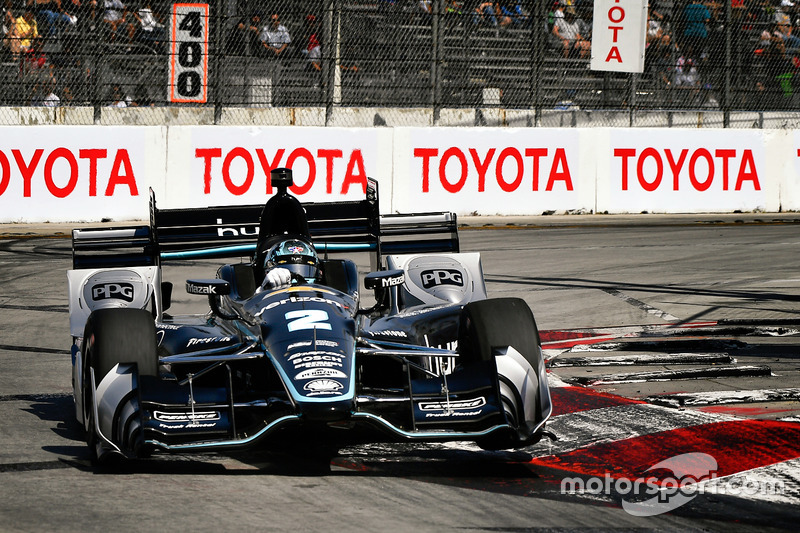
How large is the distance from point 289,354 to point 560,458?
57.2 inches

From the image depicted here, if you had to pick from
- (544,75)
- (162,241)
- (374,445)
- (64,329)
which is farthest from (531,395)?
(544,75)

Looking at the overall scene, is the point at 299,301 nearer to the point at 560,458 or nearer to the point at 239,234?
the point at 560,458

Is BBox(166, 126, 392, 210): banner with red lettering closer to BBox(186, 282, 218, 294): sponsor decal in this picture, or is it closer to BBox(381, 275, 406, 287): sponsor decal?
BBox(381, 275, 406, 287): sponsor decal

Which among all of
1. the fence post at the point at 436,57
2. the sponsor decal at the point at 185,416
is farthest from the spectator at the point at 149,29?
the sponsor decal at the point at 185,416

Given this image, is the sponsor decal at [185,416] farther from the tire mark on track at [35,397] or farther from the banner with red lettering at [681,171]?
the banner with red lettering at [681,171]

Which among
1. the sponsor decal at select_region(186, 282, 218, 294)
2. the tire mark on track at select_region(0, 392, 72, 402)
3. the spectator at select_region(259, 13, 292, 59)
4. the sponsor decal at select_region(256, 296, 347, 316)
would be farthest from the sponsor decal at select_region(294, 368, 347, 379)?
the spectator at select_region(259, 13, 292, 59)

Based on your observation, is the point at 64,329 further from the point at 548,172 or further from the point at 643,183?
the point at 643,183

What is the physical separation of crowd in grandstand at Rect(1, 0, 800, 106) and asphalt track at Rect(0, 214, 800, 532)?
21.2 feet

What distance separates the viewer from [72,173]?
53.4 feet

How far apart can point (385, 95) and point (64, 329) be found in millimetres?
9102

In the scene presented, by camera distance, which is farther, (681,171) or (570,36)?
(570,36)

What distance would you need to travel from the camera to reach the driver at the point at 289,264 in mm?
6887

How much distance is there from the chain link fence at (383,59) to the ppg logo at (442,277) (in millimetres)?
9850

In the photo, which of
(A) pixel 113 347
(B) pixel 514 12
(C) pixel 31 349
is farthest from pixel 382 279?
(B) pixel 514 12
